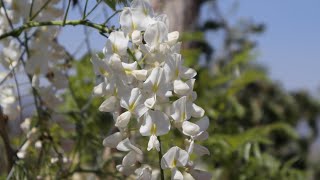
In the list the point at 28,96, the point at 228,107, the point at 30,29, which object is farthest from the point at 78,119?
the point at 228,107

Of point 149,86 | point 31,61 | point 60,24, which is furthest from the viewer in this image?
point 31,61

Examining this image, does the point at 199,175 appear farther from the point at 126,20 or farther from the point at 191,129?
the point at 126,20

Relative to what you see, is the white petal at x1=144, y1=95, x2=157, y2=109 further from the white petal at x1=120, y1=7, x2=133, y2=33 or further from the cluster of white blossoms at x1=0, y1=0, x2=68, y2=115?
the cluster of white blossoms at x1=0, y1=0, x2=68, y2=115

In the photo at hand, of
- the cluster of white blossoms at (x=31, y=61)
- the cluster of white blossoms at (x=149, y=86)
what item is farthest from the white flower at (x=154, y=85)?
the cluster of white blossoms at (x=31, y=61)

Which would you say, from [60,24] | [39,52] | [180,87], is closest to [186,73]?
[180,87]

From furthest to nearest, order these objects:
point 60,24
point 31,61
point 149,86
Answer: point 31,61 → point 60,24 → point 149,86

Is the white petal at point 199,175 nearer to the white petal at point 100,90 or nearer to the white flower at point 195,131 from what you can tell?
the white flower at point 195,131

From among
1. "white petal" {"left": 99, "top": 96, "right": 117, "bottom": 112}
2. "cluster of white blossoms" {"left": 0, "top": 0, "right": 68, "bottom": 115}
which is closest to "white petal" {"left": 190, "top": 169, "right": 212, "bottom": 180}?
"white petal" {"left": 99, "top": 96, "right": 117, "bottom": 112}

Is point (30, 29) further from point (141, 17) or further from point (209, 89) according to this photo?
point (209, 89)
